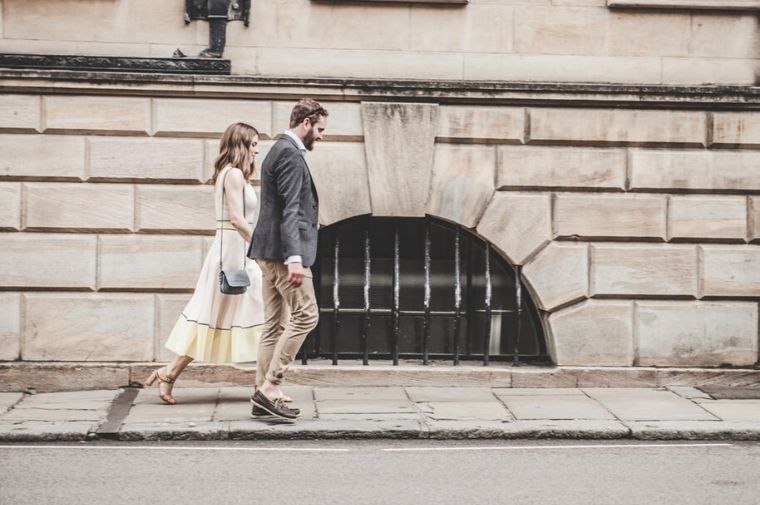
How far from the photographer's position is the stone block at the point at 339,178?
10.5 m

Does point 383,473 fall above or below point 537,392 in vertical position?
below

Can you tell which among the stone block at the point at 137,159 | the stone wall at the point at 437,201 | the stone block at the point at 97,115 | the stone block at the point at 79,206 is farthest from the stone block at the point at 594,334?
the stone block at the point at 97,115

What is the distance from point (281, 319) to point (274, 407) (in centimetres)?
67

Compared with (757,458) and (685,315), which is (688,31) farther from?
(757,458)

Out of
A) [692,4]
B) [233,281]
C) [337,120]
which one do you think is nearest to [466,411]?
[233,281]

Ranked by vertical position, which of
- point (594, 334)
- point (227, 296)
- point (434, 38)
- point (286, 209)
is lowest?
point (594, 334)

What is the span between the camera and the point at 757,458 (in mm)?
7785

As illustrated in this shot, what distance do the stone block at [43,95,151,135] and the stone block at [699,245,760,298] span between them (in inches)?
196

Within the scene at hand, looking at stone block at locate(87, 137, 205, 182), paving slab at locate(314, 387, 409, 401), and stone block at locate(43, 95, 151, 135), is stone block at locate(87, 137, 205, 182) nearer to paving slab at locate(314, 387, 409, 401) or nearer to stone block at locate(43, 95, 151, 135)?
stone block at locate(43, 95, 151, 135)

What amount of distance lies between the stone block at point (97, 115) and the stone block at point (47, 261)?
92 centimetres

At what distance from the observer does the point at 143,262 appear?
34.1 ft

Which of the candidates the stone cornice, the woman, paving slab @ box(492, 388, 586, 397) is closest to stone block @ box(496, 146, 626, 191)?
the stone cornice

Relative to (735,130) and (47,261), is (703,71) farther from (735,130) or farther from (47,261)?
A: (47,261)

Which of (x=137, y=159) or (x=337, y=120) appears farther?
(x=337, y=120)
